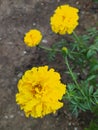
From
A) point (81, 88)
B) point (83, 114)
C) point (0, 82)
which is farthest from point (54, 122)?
point (0, 82)

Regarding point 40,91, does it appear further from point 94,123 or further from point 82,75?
point 82,75

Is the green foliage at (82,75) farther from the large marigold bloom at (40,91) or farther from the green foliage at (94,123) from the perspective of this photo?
the large marigold bloom at (40,91)

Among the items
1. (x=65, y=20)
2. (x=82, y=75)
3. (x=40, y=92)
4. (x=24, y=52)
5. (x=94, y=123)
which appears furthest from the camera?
(x=24, y=52)

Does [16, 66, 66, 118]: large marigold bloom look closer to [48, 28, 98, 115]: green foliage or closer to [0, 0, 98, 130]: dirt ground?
[48, 28, 98, 115]: green foliage

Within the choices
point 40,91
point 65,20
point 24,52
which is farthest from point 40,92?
point 24,52

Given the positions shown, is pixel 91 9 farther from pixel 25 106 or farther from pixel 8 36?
pixel 25 106

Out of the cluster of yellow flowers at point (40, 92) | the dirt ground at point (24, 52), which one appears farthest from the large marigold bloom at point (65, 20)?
the dirt ground at point (24, 52)
